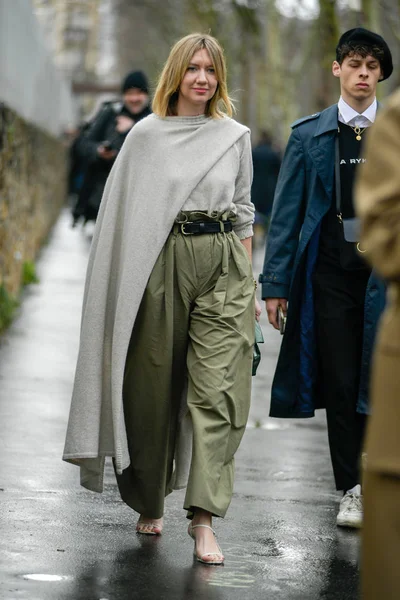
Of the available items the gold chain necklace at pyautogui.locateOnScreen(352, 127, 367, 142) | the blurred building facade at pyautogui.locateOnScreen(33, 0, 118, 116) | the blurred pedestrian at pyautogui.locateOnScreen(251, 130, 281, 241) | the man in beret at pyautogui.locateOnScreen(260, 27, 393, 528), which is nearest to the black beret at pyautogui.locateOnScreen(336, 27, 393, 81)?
the man in beret at pyautogui.locateOnScreen(260, 27, 393, 528)

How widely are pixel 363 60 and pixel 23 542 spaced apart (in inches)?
94.5

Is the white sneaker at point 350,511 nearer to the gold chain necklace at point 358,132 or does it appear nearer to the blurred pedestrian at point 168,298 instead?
Result: the blurred pedestrian at point 168,298

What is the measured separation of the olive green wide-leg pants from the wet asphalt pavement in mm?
277

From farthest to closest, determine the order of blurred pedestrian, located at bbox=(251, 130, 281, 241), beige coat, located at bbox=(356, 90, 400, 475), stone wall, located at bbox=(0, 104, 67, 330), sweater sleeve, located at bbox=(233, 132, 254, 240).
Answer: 1. blurred pedestrian, located at bbox=(251, 130, 281, 241)
2. stone wall, located at bbox=(0, 104, 67, 330)
3. sweater sleeve, located at bbox=(233, 132, 254, 240)
4. beige coat, located at bbox=(356, 90, 400, 475)

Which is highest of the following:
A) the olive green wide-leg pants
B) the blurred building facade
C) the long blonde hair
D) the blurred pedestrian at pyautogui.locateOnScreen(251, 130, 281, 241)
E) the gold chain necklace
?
the long blonde hair

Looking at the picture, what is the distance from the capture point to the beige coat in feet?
10.7

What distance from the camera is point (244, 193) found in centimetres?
590

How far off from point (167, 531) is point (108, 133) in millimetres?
5044

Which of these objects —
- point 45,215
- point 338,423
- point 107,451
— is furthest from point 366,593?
point 45,215

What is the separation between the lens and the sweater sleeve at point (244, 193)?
5879mm

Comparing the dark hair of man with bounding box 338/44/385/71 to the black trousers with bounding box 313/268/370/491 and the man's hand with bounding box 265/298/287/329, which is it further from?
the man's hand with bounding box 265/298/287/329

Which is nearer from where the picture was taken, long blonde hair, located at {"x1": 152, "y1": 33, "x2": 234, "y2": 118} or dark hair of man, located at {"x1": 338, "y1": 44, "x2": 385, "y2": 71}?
long blonde hair, located at {"x1": 152, "y1": 33, "x2": 234, "y2": 118}

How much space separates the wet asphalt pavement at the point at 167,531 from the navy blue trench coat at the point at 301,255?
538mm

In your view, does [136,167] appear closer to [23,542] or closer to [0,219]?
[23,542]
